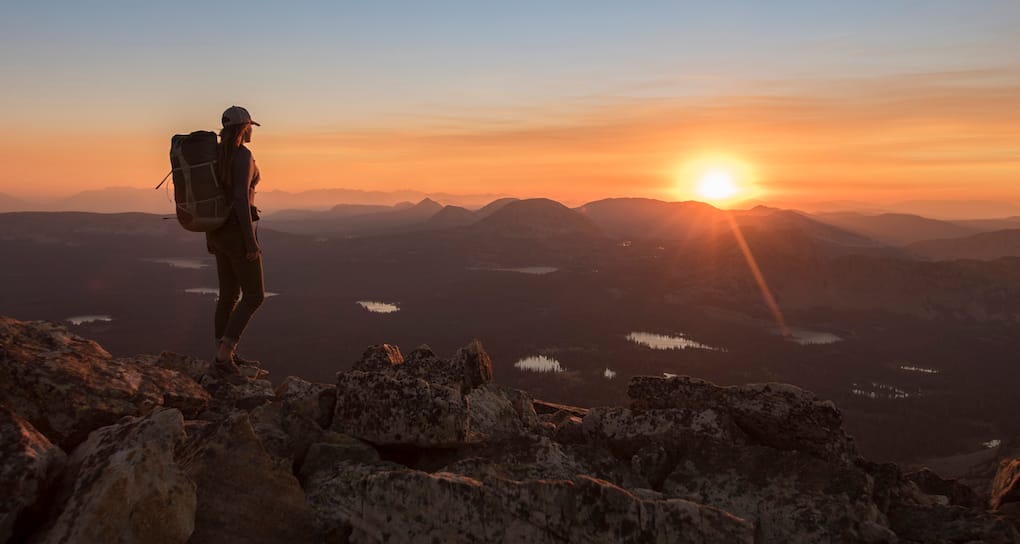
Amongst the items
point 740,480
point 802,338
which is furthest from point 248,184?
point 802,338

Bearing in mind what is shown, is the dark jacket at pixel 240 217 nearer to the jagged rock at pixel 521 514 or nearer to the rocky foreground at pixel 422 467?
the rocky foreground at pixel 422 467

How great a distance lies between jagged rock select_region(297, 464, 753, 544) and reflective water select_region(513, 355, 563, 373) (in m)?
105

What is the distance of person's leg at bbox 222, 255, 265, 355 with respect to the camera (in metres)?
8.38

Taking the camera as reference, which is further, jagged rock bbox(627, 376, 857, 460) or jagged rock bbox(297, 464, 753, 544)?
jagged rock bbox(627, 376, 857, 460)

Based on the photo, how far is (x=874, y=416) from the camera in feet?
312

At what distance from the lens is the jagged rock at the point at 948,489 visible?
7.41 metres

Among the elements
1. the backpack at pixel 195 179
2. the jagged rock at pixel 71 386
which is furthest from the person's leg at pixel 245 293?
the jagged rock at pixel 71 386

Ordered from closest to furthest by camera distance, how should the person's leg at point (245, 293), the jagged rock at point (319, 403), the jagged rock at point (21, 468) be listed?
the jagged rock at point (21, 468) → the jagged rock at point (319, 403) → the person's leg at point (245, 293)

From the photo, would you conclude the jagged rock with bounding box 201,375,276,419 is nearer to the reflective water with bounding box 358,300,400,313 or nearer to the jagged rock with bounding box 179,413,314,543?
the jagged rock with bounding box 179,413,314,543

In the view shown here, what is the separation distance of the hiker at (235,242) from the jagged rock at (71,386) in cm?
123

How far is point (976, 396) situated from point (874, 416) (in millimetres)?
31047

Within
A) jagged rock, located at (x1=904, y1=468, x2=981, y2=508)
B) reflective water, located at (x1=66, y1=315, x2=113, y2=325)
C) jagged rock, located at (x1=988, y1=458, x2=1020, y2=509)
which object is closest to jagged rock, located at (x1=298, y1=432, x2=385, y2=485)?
jagged rock, located at (x1=904, y1=468, x2=981, y2=508)

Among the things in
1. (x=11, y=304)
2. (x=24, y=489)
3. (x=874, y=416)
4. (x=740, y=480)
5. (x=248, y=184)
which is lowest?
(x=874, y=416)

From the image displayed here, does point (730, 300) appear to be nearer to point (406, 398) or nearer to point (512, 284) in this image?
point (512, 284)
